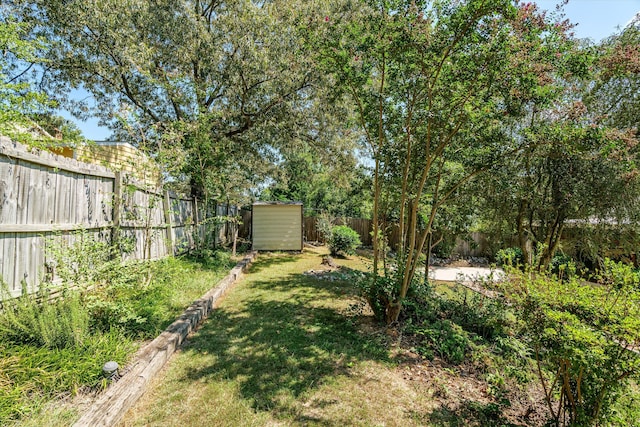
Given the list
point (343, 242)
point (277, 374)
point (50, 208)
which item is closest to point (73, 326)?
point (50, 208)

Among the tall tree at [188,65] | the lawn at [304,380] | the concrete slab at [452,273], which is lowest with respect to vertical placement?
the concrete slab at [452,273]

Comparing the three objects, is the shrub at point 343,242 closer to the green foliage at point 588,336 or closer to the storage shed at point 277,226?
the storage shed at point 277,226

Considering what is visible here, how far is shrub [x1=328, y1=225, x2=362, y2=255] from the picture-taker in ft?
35.2

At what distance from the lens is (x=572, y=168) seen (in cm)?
504

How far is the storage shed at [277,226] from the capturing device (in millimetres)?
11570

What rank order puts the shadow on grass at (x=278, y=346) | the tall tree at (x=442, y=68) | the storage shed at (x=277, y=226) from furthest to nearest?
the storage shed at (x=277, y=226) → the tall tree at (x=442, y=68) → the shadow on grass at (x=278, y=346)

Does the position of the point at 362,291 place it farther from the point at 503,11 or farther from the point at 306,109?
the point at 306,109

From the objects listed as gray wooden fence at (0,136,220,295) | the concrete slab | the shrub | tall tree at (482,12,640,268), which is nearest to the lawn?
gray wooden fence at (0,136,220,295)

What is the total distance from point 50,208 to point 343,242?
8.58m

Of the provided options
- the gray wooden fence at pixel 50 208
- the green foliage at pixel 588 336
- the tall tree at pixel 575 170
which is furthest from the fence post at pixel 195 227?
the green foliage at pixel 588 336

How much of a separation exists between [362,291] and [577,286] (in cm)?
248

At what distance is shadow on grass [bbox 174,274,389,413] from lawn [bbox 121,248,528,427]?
11mm

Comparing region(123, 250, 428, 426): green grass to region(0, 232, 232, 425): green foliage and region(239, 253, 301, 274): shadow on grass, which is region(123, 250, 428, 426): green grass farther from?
region(239, 253, 301, 274): shadow on grass

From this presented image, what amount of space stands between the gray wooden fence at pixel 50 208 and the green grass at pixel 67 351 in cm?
56
